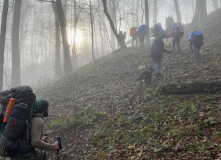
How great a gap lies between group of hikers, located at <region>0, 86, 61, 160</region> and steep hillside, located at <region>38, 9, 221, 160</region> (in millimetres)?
2082

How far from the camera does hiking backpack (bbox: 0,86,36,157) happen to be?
3.30m

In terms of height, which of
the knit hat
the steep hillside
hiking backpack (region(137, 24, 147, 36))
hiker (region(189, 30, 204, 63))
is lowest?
the steep hillside

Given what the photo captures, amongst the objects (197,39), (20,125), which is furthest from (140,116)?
(197,39)

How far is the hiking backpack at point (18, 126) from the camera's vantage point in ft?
10.8

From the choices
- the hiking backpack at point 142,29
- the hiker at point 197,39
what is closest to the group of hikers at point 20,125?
the hiker at point 197,39

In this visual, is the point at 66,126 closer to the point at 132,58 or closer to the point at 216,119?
the point at 216,119

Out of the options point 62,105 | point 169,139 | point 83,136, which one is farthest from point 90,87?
point 169,139

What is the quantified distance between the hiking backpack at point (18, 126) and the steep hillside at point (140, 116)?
2213mm

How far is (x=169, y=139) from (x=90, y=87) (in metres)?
7.30

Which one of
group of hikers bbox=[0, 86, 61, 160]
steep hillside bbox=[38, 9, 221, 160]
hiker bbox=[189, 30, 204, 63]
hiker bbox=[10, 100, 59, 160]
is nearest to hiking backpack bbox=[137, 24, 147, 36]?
steep hillside bbox=[38, 9, 221, 160]

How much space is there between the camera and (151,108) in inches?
264

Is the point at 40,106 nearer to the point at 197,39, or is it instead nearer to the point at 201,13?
the point at 197,39

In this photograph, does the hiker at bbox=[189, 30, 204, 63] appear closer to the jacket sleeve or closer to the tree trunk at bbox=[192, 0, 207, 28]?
the jacket sleeve

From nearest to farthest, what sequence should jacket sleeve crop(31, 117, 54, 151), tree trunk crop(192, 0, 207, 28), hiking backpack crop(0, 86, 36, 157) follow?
hiking backpack crop(0, 86, 36, 157), jacket sleeve crop(31, 117, 54, 151), tree trunk crop(192, 0, 207, 28)
